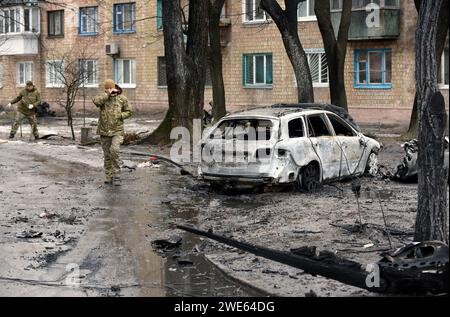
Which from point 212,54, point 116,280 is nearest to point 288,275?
point 116,280

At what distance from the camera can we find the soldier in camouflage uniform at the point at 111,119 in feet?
47.7

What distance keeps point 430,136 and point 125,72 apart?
3755 cm

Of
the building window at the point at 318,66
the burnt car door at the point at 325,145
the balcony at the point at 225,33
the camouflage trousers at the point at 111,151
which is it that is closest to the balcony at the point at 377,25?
the building window at the point at 318,66

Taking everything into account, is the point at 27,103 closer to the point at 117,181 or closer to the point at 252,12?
the point at 117,181

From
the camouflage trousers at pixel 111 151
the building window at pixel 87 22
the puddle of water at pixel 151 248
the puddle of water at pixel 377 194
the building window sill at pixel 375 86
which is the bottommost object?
the puddle of water at pixel 151 248

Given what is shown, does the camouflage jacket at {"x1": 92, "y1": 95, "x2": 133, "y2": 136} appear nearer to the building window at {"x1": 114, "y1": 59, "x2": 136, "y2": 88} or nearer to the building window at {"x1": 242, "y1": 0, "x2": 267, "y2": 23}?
the building window at {"x1": 242, "y1": 0, "x2": 267, "y2": 23}

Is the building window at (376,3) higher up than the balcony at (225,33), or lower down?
higher up

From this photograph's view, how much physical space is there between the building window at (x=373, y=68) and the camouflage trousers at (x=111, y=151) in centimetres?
2071

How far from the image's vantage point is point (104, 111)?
1460 centimetres

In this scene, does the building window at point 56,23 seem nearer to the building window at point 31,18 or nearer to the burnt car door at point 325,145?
the building window at point 31,18

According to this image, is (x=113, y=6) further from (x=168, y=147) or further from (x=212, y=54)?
(x=168, y=147)

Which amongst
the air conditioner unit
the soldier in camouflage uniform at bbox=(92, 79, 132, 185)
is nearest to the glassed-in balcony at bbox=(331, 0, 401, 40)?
the air conditioner unit

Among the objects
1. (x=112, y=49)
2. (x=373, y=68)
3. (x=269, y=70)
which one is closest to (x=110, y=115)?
(x=373, y=68)

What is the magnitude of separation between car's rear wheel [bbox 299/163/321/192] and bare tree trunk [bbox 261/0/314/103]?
8601 millimetres
